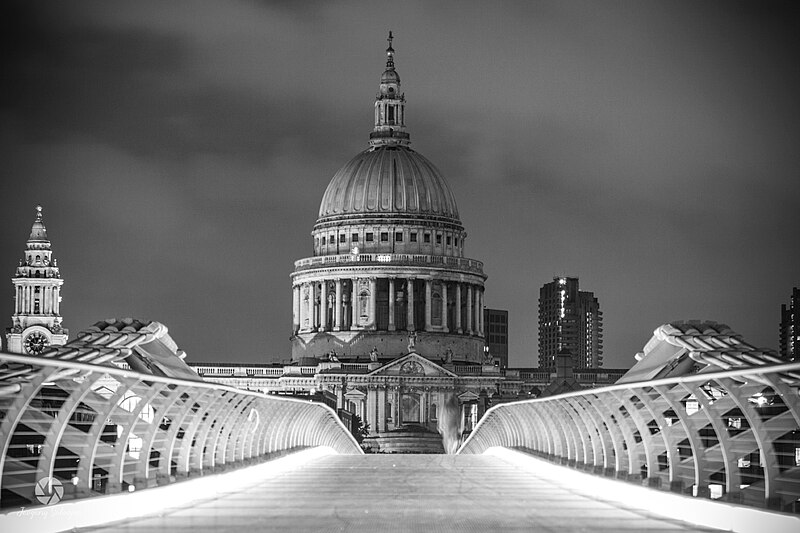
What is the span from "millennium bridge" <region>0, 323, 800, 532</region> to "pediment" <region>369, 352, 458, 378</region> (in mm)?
139008

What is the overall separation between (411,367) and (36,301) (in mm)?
43737

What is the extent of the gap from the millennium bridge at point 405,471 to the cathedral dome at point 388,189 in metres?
153

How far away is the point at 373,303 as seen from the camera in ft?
598

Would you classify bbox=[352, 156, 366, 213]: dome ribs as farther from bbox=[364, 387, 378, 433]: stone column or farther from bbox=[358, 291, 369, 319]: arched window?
bbox=[364, 387, 378, 433]: stone column

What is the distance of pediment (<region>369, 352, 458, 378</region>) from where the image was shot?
172 m

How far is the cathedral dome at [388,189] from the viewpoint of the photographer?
7318 inches

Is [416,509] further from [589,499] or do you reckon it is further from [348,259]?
[348,259]

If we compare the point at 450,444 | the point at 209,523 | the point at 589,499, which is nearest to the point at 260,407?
the point at 589,499

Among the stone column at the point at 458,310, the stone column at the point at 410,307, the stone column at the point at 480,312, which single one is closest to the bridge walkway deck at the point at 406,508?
the stone column at the point at 410,307

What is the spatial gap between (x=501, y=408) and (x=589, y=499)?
85.4ft

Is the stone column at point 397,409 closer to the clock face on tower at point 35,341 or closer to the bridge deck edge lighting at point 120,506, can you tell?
the clock face on tower at point 35,341

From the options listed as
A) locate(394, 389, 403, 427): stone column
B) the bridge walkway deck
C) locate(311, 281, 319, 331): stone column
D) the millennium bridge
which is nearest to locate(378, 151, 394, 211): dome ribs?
locate(311, 281, 319, 331): stone column

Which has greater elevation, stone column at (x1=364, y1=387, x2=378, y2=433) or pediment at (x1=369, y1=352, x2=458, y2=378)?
pediment at (x1=369, y1=352, x2=458, y2=378)

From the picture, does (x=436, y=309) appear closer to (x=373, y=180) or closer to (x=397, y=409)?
(x=373, y=180)
